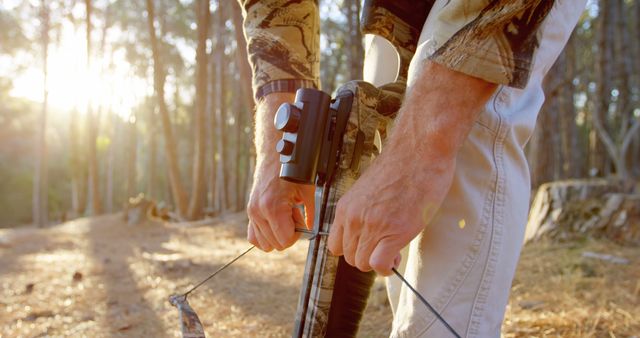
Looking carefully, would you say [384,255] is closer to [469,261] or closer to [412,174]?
[412,174]

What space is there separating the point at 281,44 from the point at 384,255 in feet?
2.87

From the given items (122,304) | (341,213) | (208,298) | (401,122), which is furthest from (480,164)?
(122,304)

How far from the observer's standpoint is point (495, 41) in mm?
1020

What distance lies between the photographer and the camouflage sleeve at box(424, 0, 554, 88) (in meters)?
1.01

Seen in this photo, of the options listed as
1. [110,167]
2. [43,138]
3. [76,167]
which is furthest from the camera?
[110,167]

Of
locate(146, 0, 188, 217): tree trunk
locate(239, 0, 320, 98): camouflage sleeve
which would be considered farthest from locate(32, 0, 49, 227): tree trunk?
locate(239, 0, 320, 98): camouflage sleeve

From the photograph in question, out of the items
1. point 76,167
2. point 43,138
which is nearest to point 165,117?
point 43,138

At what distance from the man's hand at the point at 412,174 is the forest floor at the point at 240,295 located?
5.21 ft

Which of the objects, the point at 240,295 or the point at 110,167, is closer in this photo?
the point at 240,295

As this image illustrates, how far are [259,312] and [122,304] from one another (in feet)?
3.52

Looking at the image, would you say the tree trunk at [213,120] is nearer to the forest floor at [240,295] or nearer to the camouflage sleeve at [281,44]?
the forest floor at [240,295]

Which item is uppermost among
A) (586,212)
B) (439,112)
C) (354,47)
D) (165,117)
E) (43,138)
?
(354,47)

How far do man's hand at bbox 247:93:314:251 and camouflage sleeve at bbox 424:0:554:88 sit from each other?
53cm

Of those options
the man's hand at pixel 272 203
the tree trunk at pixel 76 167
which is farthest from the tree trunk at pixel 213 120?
the man's hand at pixel 272 203
